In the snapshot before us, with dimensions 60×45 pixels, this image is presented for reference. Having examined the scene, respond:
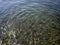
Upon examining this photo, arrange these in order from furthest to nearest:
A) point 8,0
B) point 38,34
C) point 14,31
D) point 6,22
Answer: point 8,0 < point 6,22 < point 14,31 < point 38,34

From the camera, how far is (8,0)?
14.3 m

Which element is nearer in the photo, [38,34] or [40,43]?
[40,43]

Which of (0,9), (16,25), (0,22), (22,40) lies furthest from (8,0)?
(22,40)

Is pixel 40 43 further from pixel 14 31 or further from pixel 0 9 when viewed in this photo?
pixel 0 9

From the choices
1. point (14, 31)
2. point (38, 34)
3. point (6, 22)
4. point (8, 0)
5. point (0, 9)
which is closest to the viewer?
point (38, 34)

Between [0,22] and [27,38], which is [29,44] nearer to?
[27,38]

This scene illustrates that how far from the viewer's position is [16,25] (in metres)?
8.70

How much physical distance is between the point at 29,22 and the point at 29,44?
1.67 metres

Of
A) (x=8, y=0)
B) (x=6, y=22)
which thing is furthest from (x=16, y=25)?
(x=8, y=0)

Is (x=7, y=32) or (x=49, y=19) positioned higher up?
(x=49, y=19)

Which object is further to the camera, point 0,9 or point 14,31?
point 0,9

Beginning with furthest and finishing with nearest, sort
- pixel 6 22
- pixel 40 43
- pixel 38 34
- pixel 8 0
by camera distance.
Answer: pixel 8 0, pixel 6 22, pixel 38 34, pixel 40 43

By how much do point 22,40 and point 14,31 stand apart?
973 mm

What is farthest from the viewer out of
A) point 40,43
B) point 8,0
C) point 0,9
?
point 8,0
